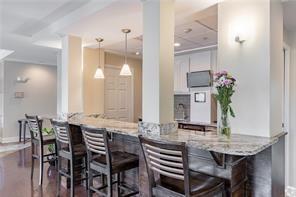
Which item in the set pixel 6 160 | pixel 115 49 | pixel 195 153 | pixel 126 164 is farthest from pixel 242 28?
pixel 6 160

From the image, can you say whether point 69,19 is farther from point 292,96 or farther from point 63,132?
point 292,96

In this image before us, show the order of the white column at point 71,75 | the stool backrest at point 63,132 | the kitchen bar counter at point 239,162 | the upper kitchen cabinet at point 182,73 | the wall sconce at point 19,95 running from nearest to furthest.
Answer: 1. the kitchen bar counter at point 239,162
2. the stool backrest at point 63,132
3. the white column at point 71,75
4. the upper kitchen cabinet at point 182,73
5. the wall sconce at point 19,95

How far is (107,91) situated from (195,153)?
381cm

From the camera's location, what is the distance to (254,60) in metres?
2.23

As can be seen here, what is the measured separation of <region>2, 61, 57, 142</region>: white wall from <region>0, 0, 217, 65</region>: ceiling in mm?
2514

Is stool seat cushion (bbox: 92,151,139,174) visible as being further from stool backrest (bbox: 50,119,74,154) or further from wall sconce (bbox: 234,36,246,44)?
wall sconce (bbox: 234,36,246,44)

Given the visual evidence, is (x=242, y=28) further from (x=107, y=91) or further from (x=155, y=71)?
(x=107, y=91)

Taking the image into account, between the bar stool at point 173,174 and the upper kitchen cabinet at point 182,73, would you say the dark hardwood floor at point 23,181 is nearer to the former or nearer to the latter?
the bar stool at point 173,174

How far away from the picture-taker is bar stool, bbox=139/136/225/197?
1.47 metres

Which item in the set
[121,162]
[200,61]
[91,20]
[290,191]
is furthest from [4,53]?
[290,191]

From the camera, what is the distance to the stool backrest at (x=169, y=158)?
1456mm

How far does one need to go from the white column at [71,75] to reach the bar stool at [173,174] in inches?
98.0

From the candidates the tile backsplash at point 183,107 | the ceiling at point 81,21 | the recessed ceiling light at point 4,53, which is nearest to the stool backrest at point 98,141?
the ceiling at point 81,21

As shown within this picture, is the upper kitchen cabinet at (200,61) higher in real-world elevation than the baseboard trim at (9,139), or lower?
higher
